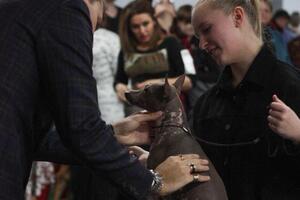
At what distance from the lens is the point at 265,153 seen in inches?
76.4

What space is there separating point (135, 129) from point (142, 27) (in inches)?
79.0

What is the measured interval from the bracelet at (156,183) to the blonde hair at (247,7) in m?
0.55

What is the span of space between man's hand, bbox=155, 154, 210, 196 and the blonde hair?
45 centimetres

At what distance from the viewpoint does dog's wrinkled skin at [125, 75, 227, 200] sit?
74.3 inches

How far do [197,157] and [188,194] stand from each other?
103 millimetres

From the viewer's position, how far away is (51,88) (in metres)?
1.58

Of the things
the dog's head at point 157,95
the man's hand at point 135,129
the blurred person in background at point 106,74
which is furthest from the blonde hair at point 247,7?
the blurred person in background at point 106,74

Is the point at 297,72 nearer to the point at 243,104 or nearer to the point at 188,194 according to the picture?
the point at 243,104

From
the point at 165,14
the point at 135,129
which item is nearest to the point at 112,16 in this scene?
the point at 165,14

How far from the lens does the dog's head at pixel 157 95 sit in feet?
6.96

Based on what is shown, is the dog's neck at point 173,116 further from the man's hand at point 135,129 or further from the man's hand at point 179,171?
the man's hand at point 179,171

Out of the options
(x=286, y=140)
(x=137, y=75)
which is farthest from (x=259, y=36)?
(x=137, y=75)

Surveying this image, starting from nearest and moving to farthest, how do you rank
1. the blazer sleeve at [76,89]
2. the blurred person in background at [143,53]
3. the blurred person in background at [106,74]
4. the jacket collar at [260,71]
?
the blazer sleeve at [76,89] < the jacket collar at [260,71] < the blurred person in background at [143,53] < the blurred person in background at [106,74]

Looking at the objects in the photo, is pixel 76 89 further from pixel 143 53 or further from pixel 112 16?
pixel 112 16
